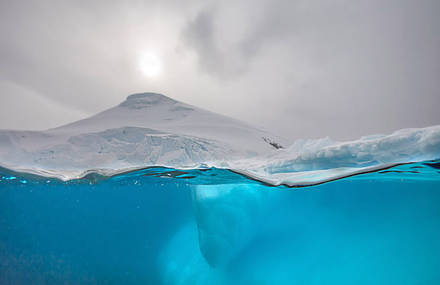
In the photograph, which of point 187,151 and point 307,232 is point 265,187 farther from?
point 187,151

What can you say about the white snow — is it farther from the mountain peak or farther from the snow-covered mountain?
the mountain peak

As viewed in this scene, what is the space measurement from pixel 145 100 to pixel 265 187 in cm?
571

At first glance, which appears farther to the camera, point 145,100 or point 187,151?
point 145,100

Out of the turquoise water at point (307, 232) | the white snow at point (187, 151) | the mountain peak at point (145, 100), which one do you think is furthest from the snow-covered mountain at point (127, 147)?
the mountain peak at point (145, 100)

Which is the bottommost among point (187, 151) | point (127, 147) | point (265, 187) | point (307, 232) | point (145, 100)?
point (307, 232)

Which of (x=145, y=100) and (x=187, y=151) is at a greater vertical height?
(x=145, y=100)

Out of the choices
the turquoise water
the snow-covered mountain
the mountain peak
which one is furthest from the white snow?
the mountain peak

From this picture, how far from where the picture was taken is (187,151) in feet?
18.3

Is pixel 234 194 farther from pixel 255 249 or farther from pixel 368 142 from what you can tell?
pixel 368 142

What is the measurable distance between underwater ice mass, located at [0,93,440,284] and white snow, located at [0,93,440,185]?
1.2 inches

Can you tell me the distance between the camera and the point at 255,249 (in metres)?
5.25

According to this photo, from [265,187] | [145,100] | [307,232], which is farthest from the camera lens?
[145,100]

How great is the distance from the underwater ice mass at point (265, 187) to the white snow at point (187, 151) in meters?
0.03

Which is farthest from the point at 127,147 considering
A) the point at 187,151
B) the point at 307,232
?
the point at 307,232
